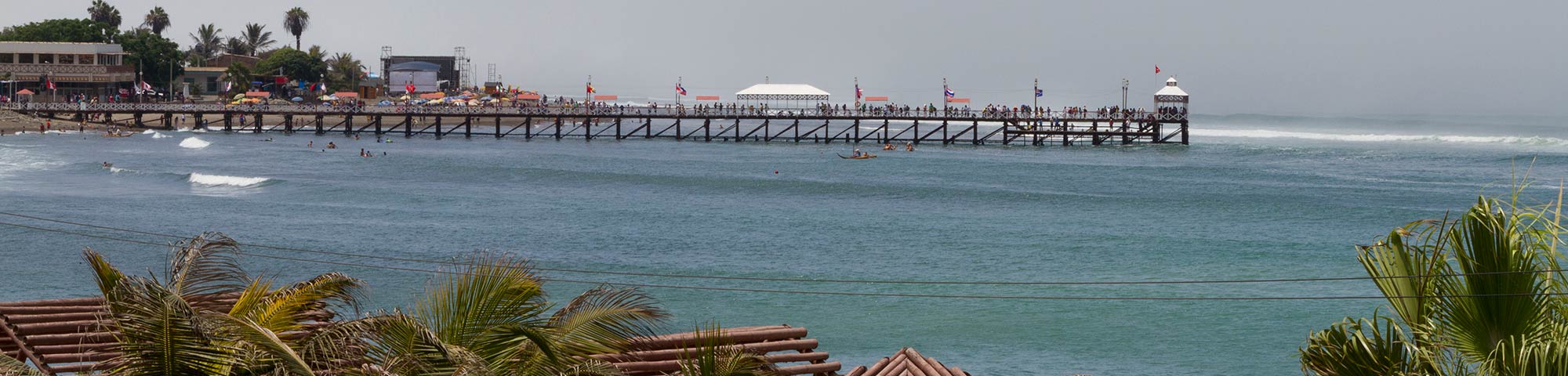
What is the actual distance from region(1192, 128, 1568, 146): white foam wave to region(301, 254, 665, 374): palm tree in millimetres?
106185

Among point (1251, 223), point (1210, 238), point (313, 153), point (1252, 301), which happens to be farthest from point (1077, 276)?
point (313, 153)

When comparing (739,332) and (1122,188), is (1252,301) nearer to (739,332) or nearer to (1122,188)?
(739,332)

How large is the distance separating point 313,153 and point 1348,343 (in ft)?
220

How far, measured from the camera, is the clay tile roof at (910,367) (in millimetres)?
11320

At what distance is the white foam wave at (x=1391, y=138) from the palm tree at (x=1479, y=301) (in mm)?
104972

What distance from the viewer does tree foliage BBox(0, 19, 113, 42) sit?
11011 cm

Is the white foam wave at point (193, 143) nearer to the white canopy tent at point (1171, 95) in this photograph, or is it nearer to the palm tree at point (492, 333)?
the white canopy tent at point (1171, 95)

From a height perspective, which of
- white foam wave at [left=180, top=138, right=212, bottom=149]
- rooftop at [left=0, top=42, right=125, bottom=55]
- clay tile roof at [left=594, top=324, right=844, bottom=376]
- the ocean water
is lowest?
the ocean water

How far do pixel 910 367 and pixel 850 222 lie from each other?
1165 inches

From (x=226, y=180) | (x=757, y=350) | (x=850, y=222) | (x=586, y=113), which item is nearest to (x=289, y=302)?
(x=757, y=350)

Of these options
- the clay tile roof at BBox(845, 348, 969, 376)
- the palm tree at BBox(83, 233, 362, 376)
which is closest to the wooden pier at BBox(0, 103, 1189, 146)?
the clay tile roof at BBox(845, 348, 969, 376)

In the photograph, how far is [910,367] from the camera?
11.5 m

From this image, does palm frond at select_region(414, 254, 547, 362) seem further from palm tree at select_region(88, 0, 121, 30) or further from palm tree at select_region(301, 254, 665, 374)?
palm tree at select_region(88, 0, 121, 30)

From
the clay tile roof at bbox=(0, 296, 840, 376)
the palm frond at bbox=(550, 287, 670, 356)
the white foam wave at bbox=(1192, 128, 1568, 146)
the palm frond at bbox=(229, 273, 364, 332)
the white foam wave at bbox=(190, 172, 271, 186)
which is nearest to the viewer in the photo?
the palm frond at bbox=(550, 287, 670, 356)
